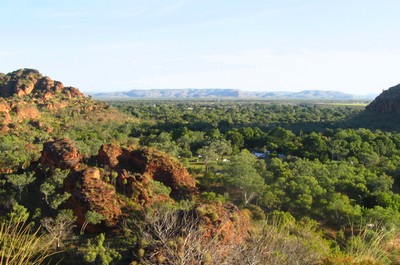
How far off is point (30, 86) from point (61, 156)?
59.2 m

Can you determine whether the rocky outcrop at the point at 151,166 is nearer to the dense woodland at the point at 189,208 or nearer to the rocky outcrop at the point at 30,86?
the dense woodland at the point at 189,208

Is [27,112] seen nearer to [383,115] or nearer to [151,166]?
[151,166]

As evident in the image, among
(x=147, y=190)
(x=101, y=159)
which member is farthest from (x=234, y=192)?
(x=101, y=159)

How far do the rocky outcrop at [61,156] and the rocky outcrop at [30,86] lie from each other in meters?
52.8

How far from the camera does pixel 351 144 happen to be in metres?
41.8

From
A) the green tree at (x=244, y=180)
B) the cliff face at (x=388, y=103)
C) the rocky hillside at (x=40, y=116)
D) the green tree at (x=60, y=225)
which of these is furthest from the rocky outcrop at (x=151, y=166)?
the cliff face at (x=388, y=103)

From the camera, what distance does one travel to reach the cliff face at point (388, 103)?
7362 cm

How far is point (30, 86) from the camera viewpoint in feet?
244

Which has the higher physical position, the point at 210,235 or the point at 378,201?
the point at 210,235

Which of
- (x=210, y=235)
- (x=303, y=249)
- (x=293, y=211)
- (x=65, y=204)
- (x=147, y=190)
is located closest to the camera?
(x=303, y=249)

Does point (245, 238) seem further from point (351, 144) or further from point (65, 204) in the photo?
point (351, 144)

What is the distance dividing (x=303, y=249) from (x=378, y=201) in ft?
46.4

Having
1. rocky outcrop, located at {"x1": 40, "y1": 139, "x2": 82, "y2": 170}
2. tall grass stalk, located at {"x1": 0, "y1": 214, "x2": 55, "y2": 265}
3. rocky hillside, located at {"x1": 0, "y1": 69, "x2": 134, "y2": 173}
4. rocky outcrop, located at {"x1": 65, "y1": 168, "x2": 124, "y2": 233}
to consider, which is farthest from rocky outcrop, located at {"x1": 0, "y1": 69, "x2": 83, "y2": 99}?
tall grass stalk, located at {"x1": 0, "y1": 214, "x2": 55, "y2": 265}

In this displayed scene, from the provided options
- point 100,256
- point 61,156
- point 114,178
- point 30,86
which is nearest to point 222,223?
point 100,256
